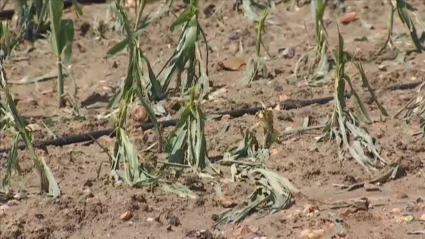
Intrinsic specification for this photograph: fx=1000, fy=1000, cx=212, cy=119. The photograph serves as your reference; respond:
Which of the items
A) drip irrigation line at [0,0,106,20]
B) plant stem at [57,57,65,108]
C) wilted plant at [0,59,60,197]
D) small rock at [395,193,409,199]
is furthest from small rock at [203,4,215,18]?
small rock at [395,193,409,199]

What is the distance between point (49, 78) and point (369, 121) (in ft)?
5.91

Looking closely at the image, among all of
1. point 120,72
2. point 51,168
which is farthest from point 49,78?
point 51,168

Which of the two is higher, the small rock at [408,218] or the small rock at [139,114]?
the small rock at [139,114]

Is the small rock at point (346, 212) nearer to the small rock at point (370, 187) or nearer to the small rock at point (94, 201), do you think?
the small rock at point (370, 187)

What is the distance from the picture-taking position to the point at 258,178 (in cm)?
341

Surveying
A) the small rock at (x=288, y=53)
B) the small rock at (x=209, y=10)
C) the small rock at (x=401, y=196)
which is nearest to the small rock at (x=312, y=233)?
the small rock at (x=401, y=196)

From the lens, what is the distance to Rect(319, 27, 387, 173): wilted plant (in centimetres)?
354

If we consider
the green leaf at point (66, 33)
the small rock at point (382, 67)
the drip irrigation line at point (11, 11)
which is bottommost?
the small rock at point (382, 67)

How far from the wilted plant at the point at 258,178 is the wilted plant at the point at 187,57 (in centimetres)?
49

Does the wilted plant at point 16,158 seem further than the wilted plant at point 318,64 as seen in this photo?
No

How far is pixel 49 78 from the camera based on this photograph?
4945 mm

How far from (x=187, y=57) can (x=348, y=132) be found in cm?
86

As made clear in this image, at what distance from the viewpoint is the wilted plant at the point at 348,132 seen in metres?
3.54

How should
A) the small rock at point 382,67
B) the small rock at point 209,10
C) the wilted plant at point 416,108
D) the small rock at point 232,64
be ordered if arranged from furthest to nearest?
1. the small rock at point 209,10
2. the small rock at point 232,64
3. the small rock at point 382,67
4. the wilted plant at point 416,108
